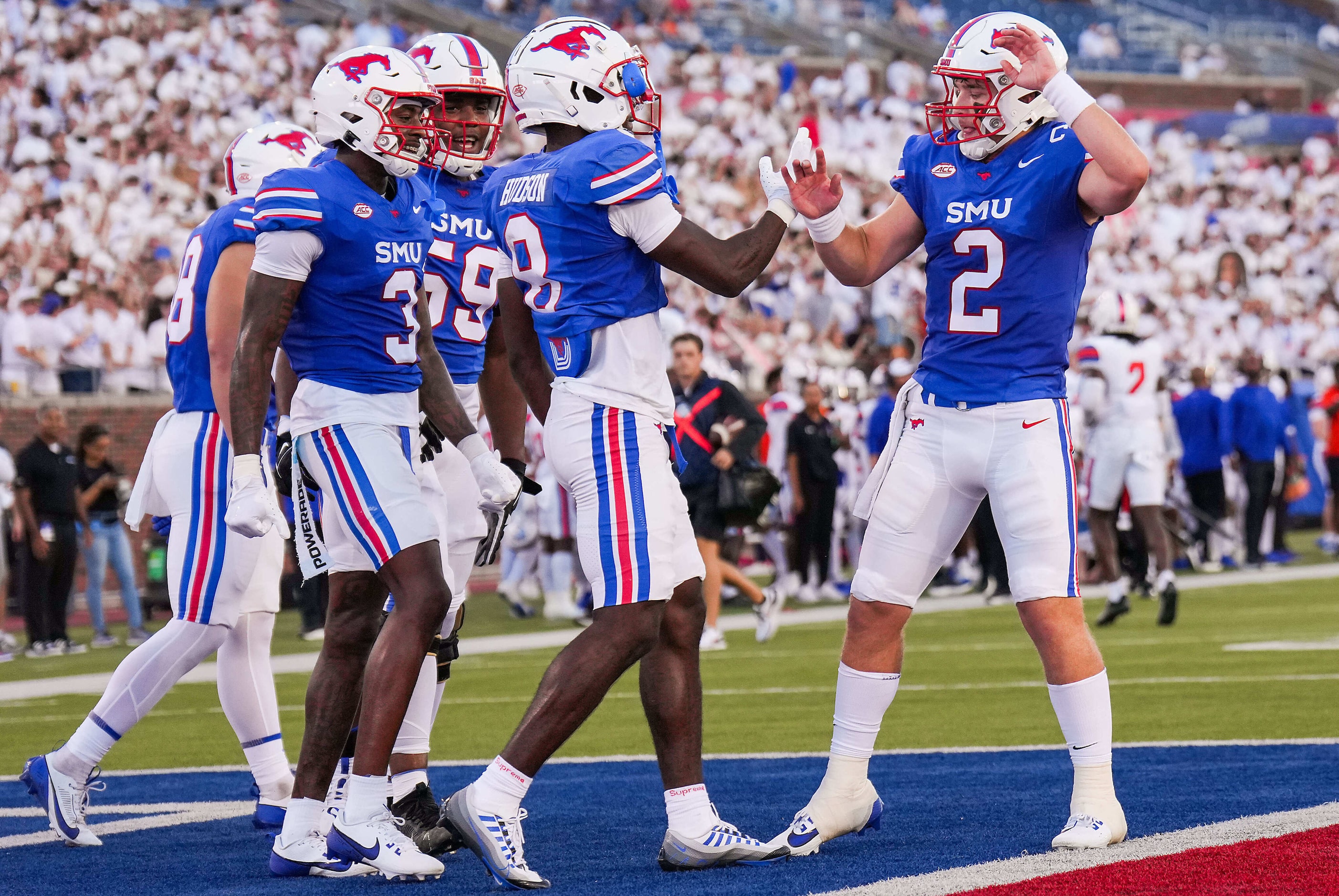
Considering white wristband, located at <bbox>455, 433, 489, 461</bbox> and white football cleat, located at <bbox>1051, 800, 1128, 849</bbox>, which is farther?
white wristband, located at <bbox>455, 433, 489, 461</bbox>

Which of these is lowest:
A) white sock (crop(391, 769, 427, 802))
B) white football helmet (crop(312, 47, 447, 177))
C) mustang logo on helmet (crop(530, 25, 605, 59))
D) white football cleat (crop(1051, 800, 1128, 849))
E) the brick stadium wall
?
the brick stadium wall

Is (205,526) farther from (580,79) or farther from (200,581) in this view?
(580,79)

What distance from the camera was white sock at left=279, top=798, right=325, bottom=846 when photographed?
514cm

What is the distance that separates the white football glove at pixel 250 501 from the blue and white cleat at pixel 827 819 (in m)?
1.61

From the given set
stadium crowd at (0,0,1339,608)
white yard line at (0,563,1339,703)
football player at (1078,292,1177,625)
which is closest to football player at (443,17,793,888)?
white yard line at (0,563,1339,703)

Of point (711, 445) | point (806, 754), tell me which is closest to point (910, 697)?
point (806, 754)

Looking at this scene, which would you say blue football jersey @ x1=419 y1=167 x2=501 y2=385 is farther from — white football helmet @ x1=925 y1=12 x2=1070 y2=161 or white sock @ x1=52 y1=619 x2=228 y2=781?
white football helmet @ x1=925 y1=12 x2=1070 y2=161

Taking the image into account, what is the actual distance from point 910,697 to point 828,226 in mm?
4611

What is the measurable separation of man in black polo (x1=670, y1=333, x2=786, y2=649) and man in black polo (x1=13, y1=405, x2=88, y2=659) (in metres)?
4.82

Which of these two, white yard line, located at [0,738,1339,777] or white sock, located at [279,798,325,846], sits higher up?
white sock, located at [279,798,325,846]

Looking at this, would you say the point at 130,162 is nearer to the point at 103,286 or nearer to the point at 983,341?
the point at 103,286

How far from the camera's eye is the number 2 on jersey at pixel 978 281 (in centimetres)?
515

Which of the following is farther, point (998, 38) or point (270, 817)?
point (270, 817)

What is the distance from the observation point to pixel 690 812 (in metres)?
4.94
